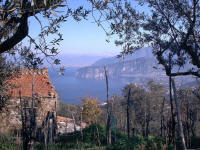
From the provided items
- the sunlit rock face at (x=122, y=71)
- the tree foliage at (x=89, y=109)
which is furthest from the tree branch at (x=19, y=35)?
the sunlit rock face at (x=122, y=71)

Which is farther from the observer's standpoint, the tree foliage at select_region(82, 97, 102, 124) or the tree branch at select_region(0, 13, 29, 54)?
the tree foliage at select_region(82, 97, 102, 124)

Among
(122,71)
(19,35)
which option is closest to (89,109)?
(19,35)

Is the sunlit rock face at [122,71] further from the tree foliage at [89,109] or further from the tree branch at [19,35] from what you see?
the tree branch at [19,35]

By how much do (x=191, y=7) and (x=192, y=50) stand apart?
105 cm

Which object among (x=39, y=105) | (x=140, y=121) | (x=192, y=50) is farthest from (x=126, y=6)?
(x=140, y=121)

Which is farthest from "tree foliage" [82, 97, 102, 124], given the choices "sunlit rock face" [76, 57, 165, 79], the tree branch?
"sunlit rock face" [76, 57, 165, 79]

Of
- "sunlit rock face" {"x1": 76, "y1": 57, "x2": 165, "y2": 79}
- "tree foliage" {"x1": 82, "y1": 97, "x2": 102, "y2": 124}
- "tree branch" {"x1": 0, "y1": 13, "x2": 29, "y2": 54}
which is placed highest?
"sunlit rock face" {"x1": 76, "y1": 57, "x2": 165, "y2": 79}

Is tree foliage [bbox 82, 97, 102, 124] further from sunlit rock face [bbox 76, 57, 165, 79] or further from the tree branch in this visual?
sunlit rock face [bbox 76, 57, 165, 79]

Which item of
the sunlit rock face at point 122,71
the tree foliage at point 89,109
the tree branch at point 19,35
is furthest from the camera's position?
the sunlit rock face at point 122,71

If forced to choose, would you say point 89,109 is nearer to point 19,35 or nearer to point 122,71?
point 19,35

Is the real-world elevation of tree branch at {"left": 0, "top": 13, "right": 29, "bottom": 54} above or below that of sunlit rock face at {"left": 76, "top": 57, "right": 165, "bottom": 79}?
below

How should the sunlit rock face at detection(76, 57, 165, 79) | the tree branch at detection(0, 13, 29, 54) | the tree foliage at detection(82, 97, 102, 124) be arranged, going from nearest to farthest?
1. the tree branch at detection(0, 13, 29, 54)
2. the tree foliage at detection(82, 97, 102, 124)
3. the sunlit rock face at detection(76, 57, 165, 79)

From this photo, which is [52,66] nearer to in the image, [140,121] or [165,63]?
[165,63]

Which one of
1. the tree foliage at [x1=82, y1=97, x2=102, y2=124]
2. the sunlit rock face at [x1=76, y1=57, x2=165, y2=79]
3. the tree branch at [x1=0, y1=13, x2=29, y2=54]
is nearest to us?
the tree branch at [x1=0, y1=13, x2=29, y2=54]
